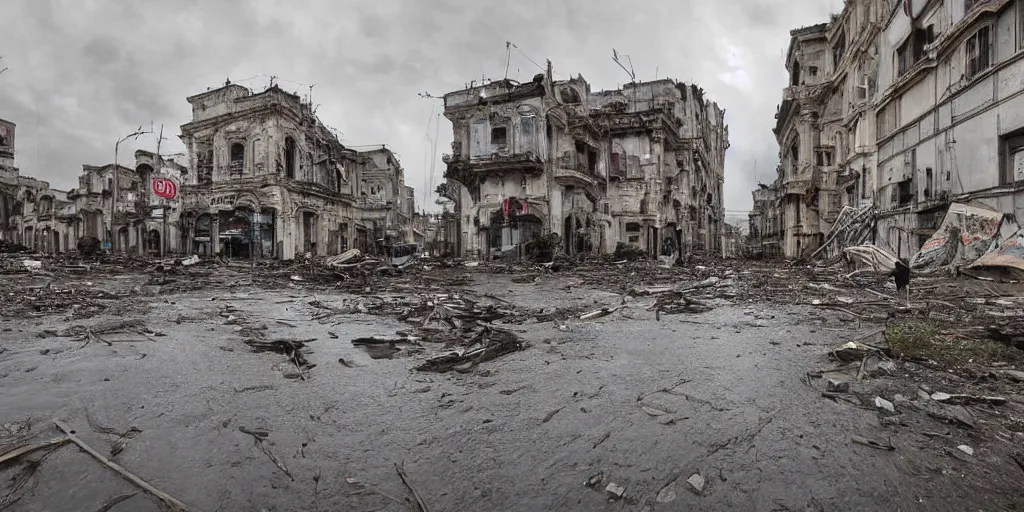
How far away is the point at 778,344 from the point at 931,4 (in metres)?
16.6

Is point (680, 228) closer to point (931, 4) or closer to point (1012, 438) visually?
point (931, 4)

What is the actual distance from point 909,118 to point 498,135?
20.5 metres

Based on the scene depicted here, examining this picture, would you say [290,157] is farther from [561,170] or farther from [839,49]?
[839,49]

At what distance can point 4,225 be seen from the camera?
44.2m

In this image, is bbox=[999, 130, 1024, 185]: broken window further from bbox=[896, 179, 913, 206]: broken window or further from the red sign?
the red sign

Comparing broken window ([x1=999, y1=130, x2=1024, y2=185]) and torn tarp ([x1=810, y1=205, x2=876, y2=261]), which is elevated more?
broken window ([x1=999, y1=130, x2=1024, y2=185])

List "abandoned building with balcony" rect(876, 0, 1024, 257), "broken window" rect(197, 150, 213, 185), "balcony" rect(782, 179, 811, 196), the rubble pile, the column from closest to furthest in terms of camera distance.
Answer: the rubble pile
"abandoned building with balcony" rect(876, 0, 1024, 257)
"balcony" rect(782, 179, 811, 196)
the column
"broken window" rect(197, 150, 213, 185)

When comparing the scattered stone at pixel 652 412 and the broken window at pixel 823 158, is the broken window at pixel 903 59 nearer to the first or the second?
the broken window at pixel 823 158

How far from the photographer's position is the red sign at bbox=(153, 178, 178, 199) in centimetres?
3008

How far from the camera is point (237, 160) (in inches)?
1208

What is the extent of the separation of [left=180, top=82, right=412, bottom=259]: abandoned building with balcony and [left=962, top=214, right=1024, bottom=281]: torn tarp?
3157 cm

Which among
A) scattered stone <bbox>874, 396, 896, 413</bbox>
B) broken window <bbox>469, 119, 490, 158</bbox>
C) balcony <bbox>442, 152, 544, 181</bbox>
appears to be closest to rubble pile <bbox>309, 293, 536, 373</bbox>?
scattered stone <bbox>874, 396, 896, 413</bbox>

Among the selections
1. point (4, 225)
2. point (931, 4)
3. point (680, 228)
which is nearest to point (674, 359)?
point (931, 4)

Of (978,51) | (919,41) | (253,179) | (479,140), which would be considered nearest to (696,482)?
(978,51)
